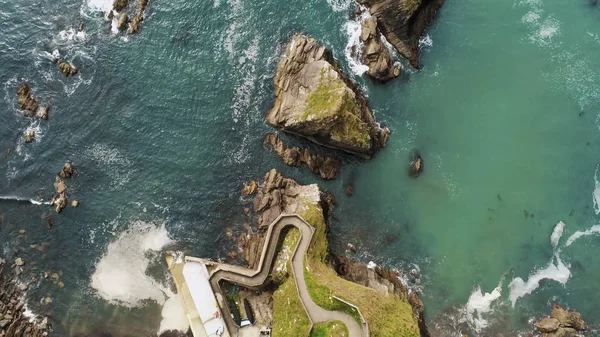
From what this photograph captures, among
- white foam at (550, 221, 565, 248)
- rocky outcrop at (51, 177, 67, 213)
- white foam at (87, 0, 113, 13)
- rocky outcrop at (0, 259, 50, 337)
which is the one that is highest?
white foam at (87, 0, 113, 13)

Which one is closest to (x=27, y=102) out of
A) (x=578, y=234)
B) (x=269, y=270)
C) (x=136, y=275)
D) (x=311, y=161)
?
(x=136, y=275)

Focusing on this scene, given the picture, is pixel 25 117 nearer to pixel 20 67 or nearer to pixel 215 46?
pixel 20 67

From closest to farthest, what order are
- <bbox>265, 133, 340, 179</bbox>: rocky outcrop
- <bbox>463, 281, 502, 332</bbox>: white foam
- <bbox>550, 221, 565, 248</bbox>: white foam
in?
<bbox>463, 281, 502, 332</bbox>: white foam → <bbox>550, 221, 565, 248</bbox>: white foam → <bbox>265, 133, 340, 179</bbox>: rocky outcrop

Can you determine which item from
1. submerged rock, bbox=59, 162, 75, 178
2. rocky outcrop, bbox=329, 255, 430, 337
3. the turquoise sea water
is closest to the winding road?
the turquoise sea water

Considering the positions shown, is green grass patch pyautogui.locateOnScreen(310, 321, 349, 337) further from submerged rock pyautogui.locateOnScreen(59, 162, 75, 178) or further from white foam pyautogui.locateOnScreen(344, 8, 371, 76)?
submerged rock pyautogui.locateOnScreen(59, 162, 75, 178)

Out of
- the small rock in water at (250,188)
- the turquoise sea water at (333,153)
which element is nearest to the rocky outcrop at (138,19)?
the turquoise sea water at (333,153)

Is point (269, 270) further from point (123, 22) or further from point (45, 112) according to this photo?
point (123, 22)

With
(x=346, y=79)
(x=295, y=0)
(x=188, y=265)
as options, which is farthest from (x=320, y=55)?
(x=188, y=265)
